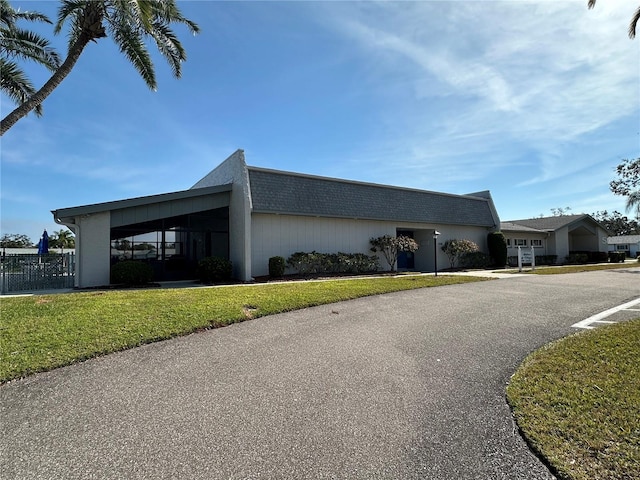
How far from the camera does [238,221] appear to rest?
50.6ft

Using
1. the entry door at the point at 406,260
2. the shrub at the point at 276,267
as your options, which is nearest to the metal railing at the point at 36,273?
the shrub at the point at 276,267

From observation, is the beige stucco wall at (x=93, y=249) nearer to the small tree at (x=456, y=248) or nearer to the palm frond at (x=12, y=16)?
the palm frond at (x=12, y=16)

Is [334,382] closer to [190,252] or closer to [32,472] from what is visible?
[32,472]

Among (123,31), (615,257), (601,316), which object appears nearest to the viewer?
(601,316)

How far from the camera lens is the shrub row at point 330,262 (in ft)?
53.7

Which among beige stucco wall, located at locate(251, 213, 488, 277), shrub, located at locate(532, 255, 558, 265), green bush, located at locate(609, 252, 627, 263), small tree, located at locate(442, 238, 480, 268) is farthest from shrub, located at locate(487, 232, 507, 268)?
green bush, located at locate(609, 252, 627, 263)

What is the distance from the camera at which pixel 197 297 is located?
9.14m

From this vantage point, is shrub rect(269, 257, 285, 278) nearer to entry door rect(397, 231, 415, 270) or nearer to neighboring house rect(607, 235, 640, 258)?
entry door rect(397, 231, 415, 270)

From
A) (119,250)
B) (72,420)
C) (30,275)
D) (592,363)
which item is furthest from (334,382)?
(30,275)

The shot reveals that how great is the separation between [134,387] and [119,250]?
11925 millimetres

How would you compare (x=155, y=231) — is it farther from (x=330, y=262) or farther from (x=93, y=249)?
(x=330, y=262)

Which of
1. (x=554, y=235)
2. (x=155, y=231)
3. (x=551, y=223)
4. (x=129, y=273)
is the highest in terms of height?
(x=551, y=223)

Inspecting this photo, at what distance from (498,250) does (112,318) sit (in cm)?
2346

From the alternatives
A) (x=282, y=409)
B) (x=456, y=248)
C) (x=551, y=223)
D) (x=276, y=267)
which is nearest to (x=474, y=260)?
(x=456, y=248)
